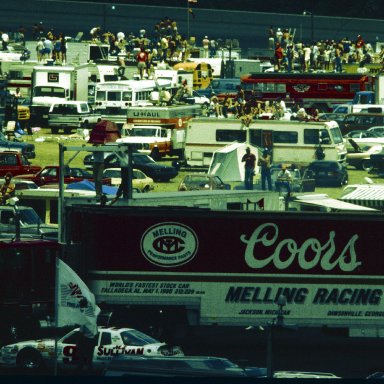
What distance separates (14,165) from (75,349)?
23.1m

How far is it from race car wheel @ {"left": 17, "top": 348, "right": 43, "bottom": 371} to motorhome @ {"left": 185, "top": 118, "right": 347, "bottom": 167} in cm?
2692

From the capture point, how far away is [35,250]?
25969 mm

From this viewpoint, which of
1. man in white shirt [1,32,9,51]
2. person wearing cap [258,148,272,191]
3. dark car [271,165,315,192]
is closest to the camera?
dark car [271,165,315,192]

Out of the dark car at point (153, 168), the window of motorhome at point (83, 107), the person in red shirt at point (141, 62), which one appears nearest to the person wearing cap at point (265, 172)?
the dark car at point (153, 168)

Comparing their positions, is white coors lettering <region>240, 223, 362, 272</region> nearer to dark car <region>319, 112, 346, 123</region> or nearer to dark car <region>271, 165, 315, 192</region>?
dark car <region>271, 165, 315, 192</region>

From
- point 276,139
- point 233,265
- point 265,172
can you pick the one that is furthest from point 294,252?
point 276,139

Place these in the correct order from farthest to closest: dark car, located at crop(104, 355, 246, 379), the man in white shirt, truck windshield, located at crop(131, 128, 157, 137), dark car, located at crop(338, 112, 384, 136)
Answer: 1. the man in white shirt
2. dark car, located at crop(338, 112, 384, 136)
3. truck windshield, located at crop(131, 128, 157, 137)
4. dark car, located at crop(104, 355, 246, 379)

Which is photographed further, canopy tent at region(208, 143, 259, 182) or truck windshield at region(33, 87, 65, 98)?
truck windshield at region(33, 87, 65, 98)

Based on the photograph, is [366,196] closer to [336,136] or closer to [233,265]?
[233,265]

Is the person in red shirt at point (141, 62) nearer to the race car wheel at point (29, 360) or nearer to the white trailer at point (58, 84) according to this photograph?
the white trailer at point (58, 84)

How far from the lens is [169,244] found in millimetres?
24797

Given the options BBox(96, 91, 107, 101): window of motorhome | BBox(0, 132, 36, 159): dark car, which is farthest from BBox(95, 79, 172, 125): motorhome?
BBox(0, 132, 36, 159): dark car

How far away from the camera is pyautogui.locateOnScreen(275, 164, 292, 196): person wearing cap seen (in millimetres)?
40094

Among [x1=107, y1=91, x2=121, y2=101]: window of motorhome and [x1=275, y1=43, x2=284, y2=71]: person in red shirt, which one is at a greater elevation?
[x1=275, y1=43, x2=284, y2=71]: person in red shirt
